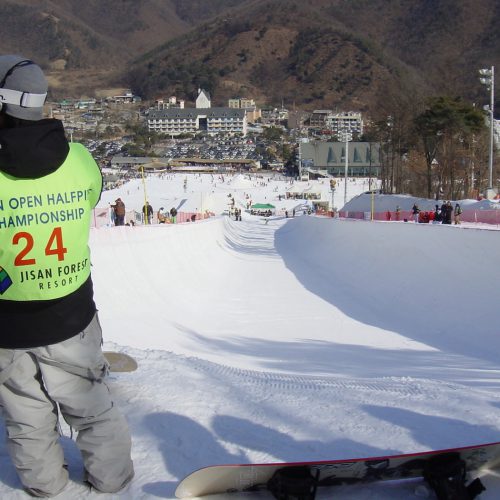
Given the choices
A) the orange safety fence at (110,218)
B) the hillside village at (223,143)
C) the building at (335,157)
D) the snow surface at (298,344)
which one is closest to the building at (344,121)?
the hillside village at (223,143)

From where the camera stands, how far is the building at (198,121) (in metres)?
180

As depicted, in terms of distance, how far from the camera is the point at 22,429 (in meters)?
2.37

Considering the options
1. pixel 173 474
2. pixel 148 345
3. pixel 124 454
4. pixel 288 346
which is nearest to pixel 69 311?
pixel 124 454

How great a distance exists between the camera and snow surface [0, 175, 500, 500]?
3.00 meters

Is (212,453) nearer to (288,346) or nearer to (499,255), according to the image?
(288,346)

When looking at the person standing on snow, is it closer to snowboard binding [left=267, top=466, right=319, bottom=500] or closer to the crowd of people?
snowboard binding [left=267, top=466, right=319, bottom=500]

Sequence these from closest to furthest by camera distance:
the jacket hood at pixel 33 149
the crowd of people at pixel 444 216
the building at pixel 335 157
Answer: the jacket hood at pixel 33 149 → the crowd of people at pixel 444 216 → the building at pixel 335 157

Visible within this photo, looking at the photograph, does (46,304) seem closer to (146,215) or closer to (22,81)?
(22,81)

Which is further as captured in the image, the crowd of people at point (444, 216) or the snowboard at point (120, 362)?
the crowd of people at point (444, 216)

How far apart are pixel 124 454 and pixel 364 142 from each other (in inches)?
4617

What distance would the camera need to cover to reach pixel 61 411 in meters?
2.45

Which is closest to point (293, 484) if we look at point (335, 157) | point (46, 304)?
point (46, 304)

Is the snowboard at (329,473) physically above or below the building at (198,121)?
below

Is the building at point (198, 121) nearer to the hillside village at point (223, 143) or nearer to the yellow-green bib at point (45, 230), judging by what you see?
the hillside village at point (223, 143)
